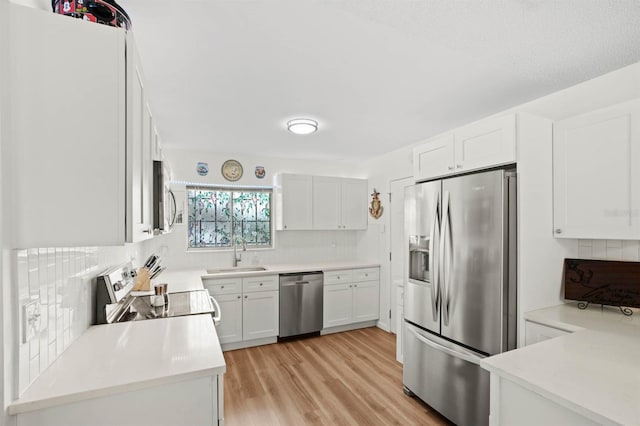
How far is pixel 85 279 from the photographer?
172cm

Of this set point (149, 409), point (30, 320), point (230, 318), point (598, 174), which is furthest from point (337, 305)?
point (30, 320)

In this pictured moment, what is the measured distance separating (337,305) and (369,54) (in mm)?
3281

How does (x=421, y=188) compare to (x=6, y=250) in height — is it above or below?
above

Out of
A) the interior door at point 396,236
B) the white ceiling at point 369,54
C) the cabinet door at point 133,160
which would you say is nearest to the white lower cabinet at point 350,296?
the interior door at point 396,236

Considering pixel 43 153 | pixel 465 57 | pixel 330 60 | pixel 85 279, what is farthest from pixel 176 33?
pixel 465 57

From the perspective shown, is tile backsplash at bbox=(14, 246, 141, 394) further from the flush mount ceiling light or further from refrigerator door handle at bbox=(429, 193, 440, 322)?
refrigerator door handle at bbox=(429, 193, 440, 322)

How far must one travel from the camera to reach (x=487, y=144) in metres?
2.12

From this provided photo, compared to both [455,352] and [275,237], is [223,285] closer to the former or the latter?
[275,237]

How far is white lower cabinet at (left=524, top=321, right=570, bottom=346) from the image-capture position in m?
1.82

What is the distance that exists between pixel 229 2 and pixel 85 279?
159 centimetres

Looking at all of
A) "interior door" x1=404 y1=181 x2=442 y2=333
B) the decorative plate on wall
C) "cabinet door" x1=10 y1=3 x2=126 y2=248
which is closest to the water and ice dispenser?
"interior door" x1=404 y1=181 x2=442 y2=333

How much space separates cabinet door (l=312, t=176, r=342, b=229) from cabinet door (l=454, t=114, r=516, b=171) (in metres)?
2.53

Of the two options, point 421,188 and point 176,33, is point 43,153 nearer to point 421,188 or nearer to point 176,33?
point 176,33

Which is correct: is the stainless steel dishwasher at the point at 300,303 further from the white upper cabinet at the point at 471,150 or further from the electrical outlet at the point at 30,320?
the electrical outlet at the point at 30,320
